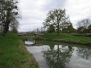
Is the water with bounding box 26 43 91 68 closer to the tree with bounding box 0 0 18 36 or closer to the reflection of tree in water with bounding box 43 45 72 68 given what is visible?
the reflection of tree in water with bounding box 43 45 72 68

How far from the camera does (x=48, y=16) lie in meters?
55.3

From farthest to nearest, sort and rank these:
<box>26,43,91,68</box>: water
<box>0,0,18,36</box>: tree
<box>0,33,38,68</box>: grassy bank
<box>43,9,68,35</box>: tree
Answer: <box>43,9,68,35</box>: tree → <box>0,0,18,36</box>: tree → <box>26,43,91,68</box>: water → <box>0,33,38,68</box>: grassy bank

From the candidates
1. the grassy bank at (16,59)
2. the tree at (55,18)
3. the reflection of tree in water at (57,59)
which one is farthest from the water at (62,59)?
the tree at (55,18)

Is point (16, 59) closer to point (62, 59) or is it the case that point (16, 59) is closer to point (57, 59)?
point (57, 59)

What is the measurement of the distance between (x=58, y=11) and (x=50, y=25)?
6.16m

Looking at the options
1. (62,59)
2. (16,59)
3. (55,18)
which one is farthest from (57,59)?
(55,18)

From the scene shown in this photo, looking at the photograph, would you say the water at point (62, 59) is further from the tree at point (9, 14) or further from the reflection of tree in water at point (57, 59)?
the tree at point (9, 14)

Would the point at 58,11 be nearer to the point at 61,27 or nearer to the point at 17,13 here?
the point at 61,27

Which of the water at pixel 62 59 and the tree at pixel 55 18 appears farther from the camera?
the tree at pixel 55 18

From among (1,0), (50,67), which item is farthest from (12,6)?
(50,67)

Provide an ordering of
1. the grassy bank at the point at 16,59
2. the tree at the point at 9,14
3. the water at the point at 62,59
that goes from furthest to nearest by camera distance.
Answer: the tree at the point at 9,14 → the water at the point at 62,59 → the grassy bank at the point at 16,59

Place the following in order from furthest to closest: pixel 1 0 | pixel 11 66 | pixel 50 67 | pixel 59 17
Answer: pixel 59 17, pixel 1 0, pixel 50 67, pixel 11 66

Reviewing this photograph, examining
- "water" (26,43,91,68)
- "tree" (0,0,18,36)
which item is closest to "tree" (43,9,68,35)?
"tree" (0,0,18,36)

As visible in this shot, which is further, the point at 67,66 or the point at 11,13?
the point at 11,13
